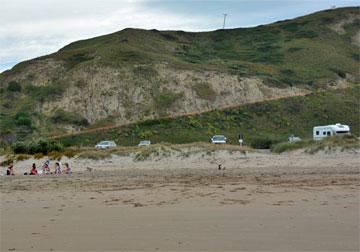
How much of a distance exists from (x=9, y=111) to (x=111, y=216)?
57.7 meters

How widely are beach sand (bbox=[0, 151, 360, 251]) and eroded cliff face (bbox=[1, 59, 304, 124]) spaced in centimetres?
4796

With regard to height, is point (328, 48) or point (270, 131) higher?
point (328, 48)

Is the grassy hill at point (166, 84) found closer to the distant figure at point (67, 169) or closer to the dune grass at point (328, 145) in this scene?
the dune grass at point (328, 145)

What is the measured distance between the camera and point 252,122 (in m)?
60.2

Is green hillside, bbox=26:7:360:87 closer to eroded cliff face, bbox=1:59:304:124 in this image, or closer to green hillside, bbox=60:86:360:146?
eroded cliff face, bbox=1:59:304:124

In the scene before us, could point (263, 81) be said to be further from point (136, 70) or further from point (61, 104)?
point (61, 104)

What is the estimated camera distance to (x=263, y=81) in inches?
2876

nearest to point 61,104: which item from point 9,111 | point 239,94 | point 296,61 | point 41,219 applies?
point 9,111

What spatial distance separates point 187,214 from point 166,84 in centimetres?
6047

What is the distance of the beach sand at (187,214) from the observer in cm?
856

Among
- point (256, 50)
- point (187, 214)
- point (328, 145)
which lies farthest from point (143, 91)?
point (187, 214)

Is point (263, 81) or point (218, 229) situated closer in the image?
point (218, 229)

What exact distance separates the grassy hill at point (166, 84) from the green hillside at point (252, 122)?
0.20 metres

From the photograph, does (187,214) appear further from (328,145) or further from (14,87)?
(14,87)
